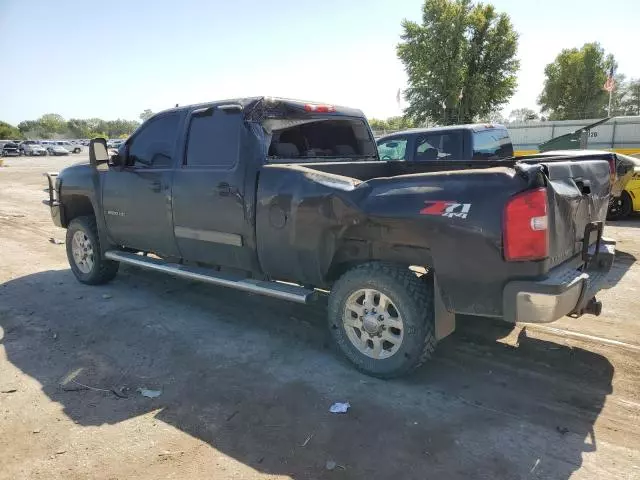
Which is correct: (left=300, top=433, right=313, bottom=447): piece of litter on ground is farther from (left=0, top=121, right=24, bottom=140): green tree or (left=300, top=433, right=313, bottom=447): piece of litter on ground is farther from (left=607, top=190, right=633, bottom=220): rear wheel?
(left=0, top=121, right=24, bottom=140): green tree

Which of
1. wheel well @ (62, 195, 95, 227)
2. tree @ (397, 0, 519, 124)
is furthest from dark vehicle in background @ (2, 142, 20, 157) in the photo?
wheel well @ (62, 195, 95, 227)

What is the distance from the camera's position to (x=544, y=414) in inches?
126

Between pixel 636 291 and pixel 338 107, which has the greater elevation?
pixel 338 107

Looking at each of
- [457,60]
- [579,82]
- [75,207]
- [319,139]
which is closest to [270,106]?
[319,139]

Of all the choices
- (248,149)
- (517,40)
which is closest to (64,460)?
(248,149)

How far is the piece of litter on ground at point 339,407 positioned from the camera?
10.8 feet

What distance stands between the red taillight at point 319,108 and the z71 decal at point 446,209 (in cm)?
199

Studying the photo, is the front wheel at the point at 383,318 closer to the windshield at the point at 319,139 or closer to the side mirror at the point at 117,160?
the windshield at the point at 319,139

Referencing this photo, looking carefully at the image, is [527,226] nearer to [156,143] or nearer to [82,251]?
[156,143]

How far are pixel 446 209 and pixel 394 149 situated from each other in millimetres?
6089

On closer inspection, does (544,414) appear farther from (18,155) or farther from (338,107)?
(18,155)

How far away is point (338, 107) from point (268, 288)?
218cm

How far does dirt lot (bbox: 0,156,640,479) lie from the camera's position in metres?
2.76

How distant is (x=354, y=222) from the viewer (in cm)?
361
